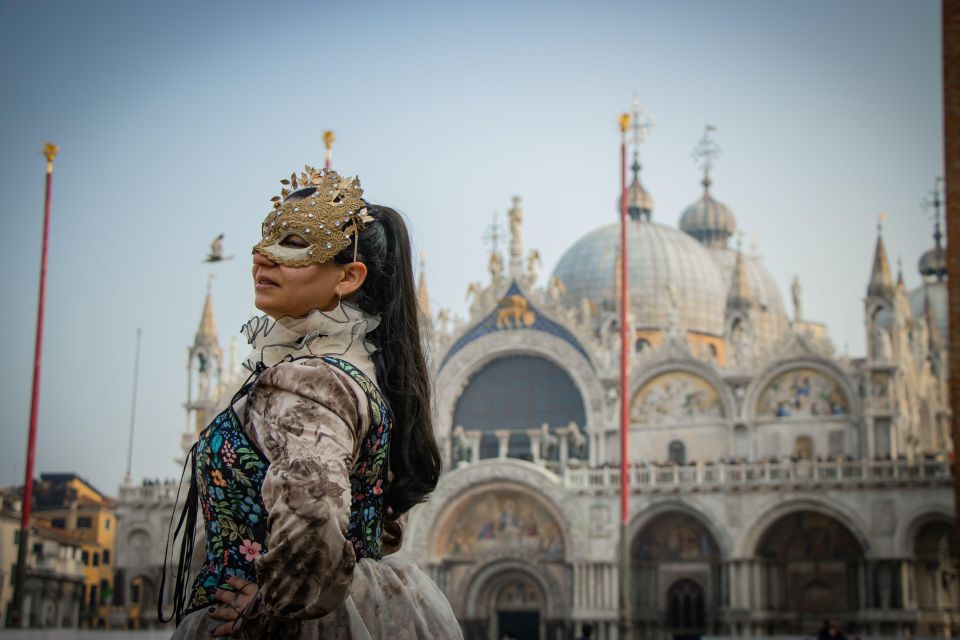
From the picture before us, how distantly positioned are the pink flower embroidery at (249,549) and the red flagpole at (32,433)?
2476 cm

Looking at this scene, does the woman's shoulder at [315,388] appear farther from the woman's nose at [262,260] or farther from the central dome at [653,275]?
the central dome at [653,275]

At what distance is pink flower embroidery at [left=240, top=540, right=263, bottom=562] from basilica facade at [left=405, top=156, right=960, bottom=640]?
2898cm

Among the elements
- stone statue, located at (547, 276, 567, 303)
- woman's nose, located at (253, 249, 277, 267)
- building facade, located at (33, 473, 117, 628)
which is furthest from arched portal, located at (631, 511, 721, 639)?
woman's nose, located at (253, 249, 277, 267)

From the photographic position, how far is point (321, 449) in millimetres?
3004

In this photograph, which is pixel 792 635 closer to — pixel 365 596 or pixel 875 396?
pixel 875 396

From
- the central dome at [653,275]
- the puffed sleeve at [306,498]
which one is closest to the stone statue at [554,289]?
the central dome at [653,275]

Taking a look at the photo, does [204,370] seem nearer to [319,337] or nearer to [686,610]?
[686,610]

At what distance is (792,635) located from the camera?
111ft

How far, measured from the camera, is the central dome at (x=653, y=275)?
4847 centimetres

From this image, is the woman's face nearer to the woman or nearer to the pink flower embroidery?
the woman

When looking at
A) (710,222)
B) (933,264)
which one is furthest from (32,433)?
(933,264)

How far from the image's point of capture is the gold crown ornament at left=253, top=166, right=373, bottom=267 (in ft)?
11.3

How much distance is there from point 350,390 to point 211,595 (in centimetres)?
62

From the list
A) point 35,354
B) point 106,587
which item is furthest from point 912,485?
point 106,587
